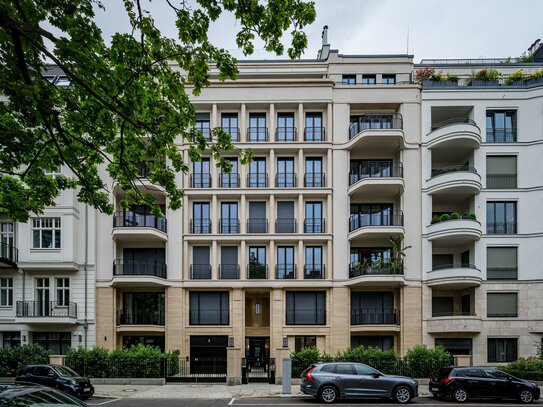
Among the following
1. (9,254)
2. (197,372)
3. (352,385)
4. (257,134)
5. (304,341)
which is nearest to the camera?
(352,385)

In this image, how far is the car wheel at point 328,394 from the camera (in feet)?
55.7

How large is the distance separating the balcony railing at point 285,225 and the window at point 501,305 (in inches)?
518

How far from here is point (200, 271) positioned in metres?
30.8

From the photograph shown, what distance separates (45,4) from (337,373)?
15.0 meters

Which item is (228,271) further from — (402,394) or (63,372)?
(402,394)

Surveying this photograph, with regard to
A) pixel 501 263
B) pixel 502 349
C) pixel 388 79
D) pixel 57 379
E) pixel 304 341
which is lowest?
pixel 502 349

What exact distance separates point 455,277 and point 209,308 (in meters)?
15.9

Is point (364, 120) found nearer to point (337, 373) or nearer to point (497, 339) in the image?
point (497, 339)

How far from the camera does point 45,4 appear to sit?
7.89 metres

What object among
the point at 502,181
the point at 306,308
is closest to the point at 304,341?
the point at 306,308

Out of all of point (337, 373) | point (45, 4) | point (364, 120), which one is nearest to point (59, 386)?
point (337, 373)

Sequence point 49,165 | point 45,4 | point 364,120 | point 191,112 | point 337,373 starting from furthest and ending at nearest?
point 364,120 → point 337,373 → point 49,165 → point 191,112 → point 45,4

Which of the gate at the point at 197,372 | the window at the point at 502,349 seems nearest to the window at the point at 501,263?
the window at the point at 502,349

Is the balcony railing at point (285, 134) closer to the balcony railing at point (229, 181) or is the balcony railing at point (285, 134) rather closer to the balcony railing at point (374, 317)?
the balcony railing at point (229, 181)
